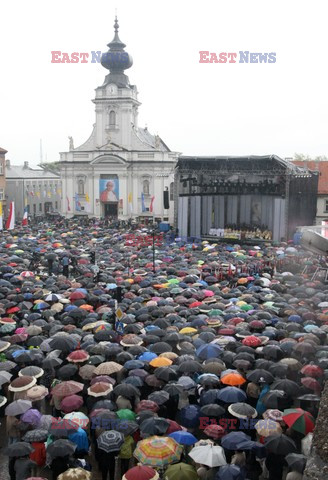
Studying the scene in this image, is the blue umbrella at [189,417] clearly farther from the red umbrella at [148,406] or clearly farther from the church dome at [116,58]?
the church dome at [116,58]

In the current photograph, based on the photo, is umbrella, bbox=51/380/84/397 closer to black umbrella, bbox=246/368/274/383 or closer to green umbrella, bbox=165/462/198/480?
black umbrella, bbox=246/368/274/383

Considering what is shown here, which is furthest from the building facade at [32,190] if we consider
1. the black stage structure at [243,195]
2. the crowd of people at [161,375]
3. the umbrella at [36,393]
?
the umbrella at [36,393]

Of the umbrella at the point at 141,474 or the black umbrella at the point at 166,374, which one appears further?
the black umbrella at the point at 166,374

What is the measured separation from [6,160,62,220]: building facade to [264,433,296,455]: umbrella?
56736mm

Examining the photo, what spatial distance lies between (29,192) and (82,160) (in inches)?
503

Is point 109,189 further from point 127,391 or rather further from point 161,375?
point 127,391

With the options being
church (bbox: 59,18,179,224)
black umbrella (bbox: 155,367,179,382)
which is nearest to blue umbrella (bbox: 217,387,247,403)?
black umbrella (bbox: 155,367,179,382)

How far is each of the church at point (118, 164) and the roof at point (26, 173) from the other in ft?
36.6

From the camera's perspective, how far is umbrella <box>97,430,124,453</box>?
8.70 meters

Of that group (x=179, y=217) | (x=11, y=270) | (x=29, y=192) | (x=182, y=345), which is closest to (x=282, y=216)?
(x=179, y=217)

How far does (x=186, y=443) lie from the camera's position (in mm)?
8883

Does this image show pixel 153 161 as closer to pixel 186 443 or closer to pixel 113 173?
pixel 113 173

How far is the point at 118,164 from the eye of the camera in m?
56.0

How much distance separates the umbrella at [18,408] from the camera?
32.8 ft
